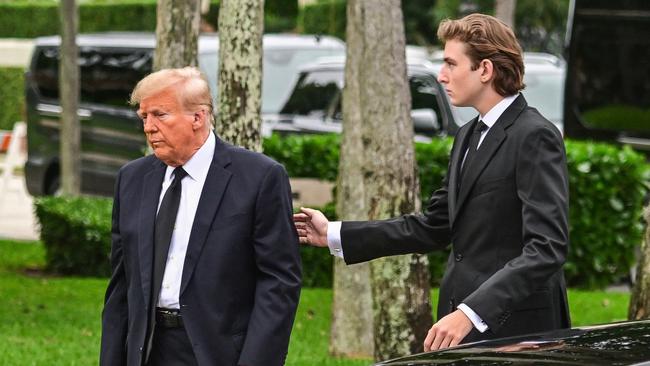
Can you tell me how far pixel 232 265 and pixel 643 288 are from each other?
3.58 metres

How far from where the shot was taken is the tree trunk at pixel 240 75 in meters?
7.96

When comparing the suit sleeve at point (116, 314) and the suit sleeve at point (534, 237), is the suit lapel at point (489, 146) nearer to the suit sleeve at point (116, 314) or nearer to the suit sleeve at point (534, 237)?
the suit sleeve at point (534, 237)

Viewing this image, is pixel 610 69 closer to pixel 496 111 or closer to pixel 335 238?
pixel 335 238

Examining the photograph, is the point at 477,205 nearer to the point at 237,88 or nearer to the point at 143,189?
the point at 143,189

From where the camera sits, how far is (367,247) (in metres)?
5.33

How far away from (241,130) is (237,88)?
235 millimetres

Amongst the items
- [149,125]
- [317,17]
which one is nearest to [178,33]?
[149,125]

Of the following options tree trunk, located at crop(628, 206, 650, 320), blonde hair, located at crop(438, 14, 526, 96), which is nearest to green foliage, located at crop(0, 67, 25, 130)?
tree trunk, located at crop(628, 206, 650, 320)

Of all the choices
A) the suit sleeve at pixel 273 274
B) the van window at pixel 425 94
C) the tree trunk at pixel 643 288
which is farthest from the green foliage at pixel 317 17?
the suit sleeve at pixel 273 274

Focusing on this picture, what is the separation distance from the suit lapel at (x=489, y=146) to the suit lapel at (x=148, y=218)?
3.21 feet

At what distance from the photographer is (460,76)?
483 cm

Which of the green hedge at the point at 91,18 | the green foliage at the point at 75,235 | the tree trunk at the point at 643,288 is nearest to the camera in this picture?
the tree trunk at the point at 643,288

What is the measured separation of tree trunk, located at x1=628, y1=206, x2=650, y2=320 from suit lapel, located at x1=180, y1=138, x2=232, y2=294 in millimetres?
3502

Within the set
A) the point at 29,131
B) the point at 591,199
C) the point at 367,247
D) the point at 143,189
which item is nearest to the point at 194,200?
the point at 143,189
